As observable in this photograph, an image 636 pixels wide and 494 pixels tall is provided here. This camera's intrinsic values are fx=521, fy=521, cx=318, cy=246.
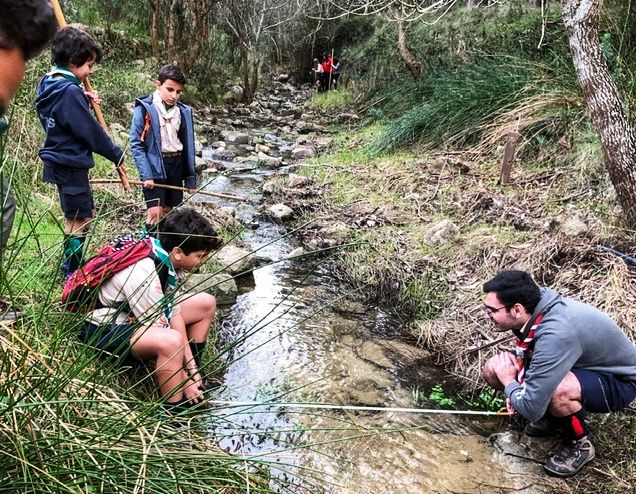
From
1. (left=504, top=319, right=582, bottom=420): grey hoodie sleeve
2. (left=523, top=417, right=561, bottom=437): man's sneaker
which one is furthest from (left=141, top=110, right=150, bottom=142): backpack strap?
(left=523, top=417, right=561, bottom=437): man's sneaker

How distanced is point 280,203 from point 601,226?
135 inches

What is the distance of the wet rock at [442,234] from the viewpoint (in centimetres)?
453

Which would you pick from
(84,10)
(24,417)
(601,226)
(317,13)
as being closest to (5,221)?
(24,417)

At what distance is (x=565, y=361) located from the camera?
242cm

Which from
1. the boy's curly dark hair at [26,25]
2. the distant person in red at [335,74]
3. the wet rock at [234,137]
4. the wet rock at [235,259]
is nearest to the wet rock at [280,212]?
the wet rock at [235,259]

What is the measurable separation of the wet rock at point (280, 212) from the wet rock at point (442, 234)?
1.84 m

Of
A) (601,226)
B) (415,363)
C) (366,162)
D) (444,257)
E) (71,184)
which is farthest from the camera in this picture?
(366,162)

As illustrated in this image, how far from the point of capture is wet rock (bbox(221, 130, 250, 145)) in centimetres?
983

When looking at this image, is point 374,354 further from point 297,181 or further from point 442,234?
point 297,181

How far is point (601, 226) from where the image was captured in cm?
390

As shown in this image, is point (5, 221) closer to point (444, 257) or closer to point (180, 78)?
point (180, 78)

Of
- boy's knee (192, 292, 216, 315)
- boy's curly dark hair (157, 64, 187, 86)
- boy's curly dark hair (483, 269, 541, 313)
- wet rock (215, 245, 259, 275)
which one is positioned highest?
Result: boy's curly dark hair (157, 64, 187, 86)

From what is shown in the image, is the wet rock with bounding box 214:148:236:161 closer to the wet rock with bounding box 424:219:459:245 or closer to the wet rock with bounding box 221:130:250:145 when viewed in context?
the wet rock with bounding box 221:130:250:145

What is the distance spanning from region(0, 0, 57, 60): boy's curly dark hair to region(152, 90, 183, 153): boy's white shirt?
2962 mm
